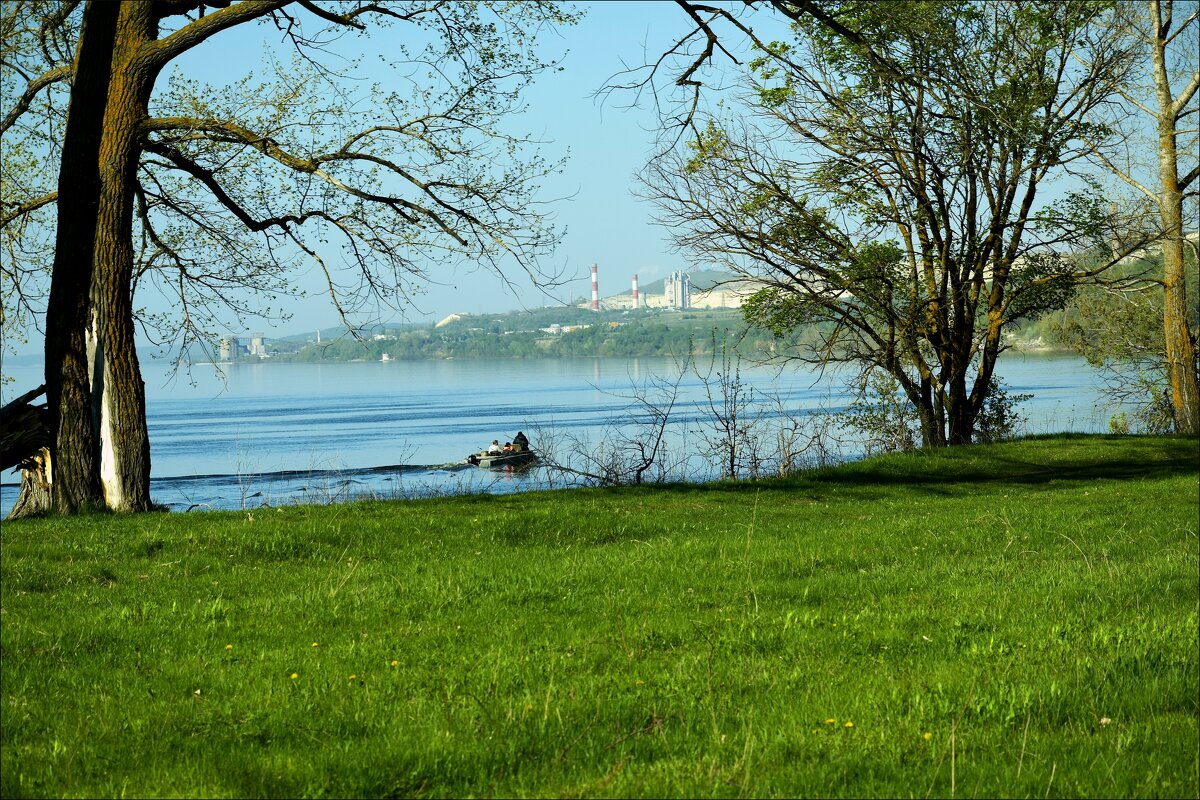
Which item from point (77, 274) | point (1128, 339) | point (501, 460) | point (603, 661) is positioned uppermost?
point (77, 274)

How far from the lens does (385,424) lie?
59344 millimetres

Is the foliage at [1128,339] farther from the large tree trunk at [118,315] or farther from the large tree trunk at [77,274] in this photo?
the large tree trunk at [77,274]

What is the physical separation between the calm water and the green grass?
7491 millimetres

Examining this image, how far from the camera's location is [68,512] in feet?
44.3

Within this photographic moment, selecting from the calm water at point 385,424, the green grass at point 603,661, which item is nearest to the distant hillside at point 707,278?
the calm water at point 385,424

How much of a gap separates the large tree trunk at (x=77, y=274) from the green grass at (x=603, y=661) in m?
2.68

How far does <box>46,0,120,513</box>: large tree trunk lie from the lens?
13.4 metres

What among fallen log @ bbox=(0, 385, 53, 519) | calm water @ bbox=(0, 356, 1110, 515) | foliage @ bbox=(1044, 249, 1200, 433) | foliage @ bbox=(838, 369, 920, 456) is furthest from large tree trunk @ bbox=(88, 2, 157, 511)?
foliage @ bbox=(1044, 249, 1200, 433)

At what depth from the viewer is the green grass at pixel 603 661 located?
4367 mm

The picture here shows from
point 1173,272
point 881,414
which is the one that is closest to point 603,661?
point 881,414

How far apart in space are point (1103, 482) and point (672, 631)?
12.9 meters

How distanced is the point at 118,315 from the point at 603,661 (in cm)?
1049

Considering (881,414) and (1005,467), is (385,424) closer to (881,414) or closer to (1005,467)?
(881,414)

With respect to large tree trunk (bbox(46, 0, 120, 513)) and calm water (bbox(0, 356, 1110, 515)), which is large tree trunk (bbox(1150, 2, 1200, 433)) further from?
large tree trunk (bbox(46, 0, 120, 513))
